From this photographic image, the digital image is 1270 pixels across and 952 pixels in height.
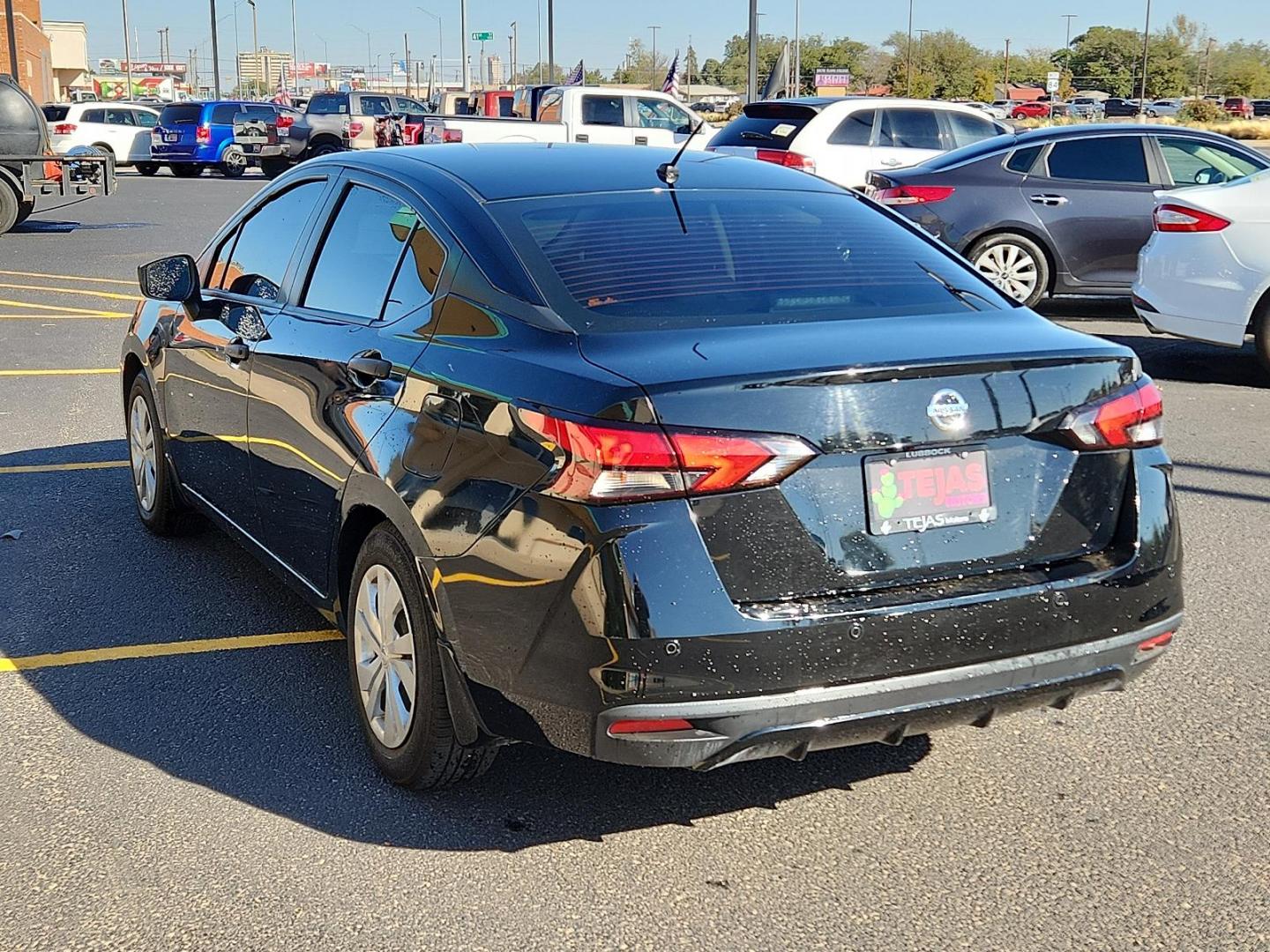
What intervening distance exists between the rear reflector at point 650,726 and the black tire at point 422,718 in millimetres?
592

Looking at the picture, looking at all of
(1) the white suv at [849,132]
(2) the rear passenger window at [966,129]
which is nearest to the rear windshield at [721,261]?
(1) the white suv at [849,132]

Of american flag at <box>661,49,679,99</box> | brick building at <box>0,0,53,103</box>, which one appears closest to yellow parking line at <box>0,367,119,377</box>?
american flag at <box>661,49,679,99</box>

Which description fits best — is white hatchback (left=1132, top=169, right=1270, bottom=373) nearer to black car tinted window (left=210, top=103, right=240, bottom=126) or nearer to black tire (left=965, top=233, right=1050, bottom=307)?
black tire (left=965, top=233, right=1050, bottom=307)

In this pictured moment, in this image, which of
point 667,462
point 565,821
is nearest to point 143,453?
point 565,821

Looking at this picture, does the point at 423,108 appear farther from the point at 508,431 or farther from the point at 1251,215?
the point at 508,431

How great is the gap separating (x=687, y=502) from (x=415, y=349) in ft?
3.47

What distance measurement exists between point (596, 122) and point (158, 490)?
20.5m

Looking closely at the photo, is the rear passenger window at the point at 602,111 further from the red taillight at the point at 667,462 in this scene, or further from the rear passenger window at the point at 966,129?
the red taillight at the point at 667,462

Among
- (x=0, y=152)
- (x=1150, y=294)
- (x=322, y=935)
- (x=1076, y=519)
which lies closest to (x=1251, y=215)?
(x=1150, y=294)

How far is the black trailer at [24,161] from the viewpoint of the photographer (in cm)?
2005

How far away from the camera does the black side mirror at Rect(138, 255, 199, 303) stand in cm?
530

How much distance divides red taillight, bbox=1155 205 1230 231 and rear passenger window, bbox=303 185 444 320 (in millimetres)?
6509

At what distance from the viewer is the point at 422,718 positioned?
12.0ft

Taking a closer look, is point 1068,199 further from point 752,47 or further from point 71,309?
point 752,47
